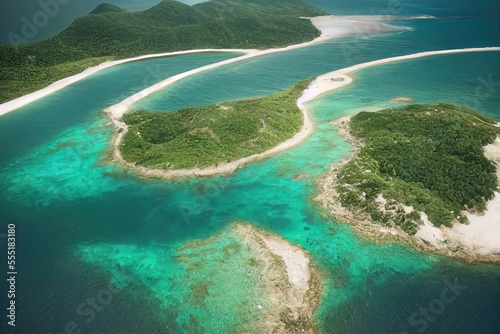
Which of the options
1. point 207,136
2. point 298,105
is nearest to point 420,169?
point 207,136

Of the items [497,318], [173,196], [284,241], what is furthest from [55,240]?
[497,318]

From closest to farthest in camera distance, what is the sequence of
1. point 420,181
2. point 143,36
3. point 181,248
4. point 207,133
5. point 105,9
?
point 181,248 < point 420,181 < point 207,133 < point 143,36 < point 105,9

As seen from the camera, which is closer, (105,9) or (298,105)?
(298,105)

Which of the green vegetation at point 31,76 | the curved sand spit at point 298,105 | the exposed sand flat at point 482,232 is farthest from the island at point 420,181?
the green vegetation at point 31,76

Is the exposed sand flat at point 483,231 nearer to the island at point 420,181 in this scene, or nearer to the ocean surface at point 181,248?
the island at point 420,181

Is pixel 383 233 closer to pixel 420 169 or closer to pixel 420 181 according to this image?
pixel 420 181

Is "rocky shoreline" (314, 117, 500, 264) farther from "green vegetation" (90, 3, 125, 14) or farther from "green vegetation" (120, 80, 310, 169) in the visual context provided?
"green vegetation" (90, 3, 125, 14)
